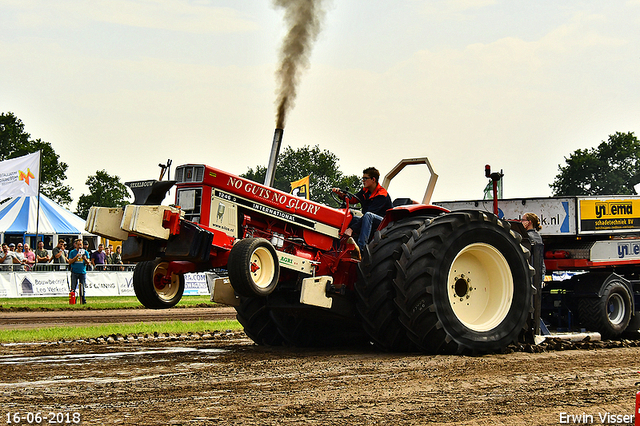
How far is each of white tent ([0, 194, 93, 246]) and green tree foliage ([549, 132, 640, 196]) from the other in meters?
51.4

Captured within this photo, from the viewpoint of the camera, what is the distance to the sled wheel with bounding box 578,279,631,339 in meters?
11.5

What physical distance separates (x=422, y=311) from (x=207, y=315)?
10.6 m

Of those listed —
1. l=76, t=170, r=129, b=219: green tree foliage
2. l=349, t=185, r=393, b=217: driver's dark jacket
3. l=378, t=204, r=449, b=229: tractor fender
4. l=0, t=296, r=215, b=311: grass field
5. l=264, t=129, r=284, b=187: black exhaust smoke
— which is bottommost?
l=0, t=296, r=215, b=311: grass field

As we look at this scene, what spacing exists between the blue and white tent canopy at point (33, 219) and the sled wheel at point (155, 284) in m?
26.4

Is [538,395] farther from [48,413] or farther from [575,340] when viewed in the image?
[575,340]

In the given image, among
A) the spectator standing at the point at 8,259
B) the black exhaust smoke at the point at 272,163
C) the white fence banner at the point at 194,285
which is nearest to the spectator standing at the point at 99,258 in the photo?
the spectator standing at the point at 8,259

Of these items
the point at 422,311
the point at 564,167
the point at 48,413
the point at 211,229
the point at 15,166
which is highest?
the point at 564,167

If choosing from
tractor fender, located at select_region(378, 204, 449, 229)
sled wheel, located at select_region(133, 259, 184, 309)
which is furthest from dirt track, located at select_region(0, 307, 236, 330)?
tractor fender, located at select_region(378, 204, 449, 229)

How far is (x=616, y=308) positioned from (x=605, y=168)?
65.1 metres

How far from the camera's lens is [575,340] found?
31.5 ft

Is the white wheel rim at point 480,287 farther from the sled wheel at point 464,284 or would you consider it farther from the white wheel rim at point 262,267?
the white wheel rim at point 262,267

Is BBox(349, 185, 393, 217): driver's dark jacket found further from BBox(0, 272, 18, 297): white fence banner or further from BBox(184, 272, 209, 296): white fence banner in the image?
BBox(184, 272, 209, 296): white fence banner

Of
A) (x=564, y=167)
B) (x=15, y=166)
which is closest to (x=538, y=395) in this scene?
(x=15, y=166)

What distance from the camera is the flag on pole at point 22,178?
2648cm
